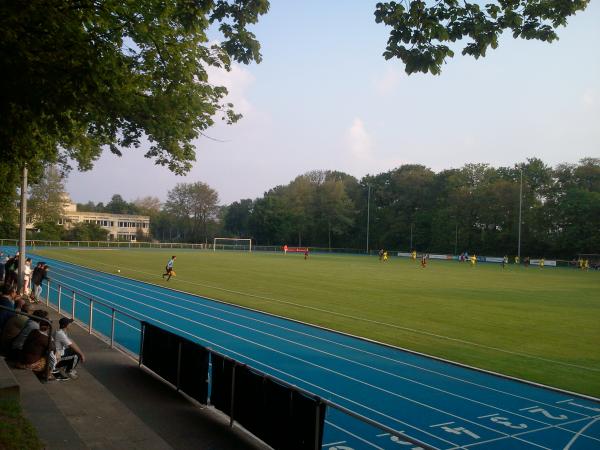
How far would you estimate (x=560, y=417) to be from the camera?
30.4 feet

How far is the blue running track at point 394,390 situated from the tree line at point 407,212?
175ft

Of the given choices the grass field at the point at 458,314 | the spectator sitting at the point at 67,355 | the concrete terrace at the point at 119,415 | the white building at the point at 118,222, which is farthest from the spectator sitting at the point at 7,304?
the white building at the point at 118,222

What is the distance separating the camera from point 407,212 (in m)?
108

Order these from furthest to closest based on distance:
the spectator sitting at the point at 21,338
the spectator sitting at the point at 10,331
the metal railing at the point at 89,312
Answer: the metal railing at the point at 89,312 → the spectator sitting at the point at 10,331 → the spectator sitting at the point at 21,338

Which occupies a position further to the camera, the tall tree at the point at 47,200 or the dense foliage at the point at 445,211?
the tall tree at the point at 47,200

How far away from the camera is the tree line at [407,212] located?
81.9 metres

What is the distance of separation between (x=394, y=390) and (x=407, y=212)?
325 ft

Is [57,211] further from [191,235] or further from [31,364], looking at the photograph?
[31,364]

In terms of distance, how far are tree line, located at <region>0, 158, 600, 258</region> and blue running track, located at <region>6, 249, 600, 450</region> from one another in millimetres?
53441

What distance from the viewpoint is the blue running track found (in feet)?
27.0

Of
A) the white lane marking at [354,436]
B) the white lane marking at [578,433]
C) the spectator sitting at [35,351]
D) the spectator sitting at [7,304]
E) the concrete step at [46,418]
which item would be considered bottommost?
the white lane marking at [354,436]

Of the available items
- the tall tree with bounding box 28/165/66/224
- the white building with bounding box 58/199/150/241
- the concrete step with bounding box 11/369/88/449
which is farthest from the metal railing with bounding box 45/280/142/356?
the white building with bounding box 58/199/150/241

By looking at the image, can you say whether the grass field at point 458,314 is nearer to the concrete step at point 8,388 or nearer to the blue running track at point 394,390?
the blue running track at point 394,390

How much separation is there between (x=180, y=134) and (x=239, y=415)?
25.1ft
